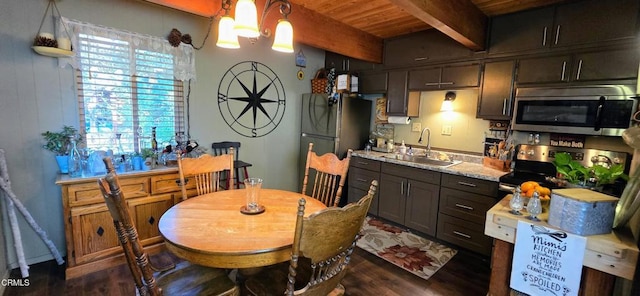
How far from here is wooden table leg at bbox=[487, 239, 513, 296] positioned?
1577mm

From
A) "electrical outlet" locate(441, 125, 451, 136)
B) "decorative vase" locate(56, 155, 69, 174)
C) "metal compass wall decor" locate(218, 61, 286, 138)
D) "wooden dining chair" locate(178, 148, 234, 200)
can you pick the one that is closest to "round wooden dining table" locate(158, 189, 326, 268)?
"wooden dining chair" locate(178, 148, 234, 200)

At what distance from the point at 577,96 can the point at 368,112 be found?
223 cm

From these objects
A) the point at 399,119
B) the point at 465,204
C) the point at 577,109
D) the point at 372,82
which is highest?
the point at 372,82

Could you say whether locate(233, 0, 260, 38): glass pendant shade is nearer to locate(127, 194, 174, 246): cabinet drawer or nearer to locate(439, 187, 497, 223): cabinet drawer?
locate(127, 194, 174, 246): cabinet drawer

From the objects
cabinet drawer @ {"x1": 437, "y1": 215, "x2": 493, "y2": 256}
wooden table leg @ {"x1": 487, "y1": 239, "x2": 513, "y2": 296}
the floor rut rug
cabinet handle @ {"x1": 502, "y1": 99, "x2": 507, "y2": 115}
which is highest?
cabinet handle @ {"x1": 502, "y1": 99, "x2": 507, "y2": 115}

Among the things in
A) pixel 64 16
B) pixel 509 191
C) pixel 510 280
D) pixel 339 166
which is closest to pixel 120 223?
pixel 339 166

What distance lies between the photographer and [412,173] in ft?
10.0

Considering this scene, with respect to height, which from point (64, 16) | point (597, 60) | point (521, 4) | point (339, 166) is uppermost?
point (521, 4)

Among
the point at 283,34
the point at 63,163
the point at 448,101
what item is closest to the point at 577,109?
the point at 448,101

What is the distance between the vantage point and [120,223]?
1162 millimetres

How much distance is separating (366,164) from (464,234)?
1316mm

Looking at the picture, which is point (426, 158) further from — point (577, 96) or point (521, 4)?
point (521, 4)

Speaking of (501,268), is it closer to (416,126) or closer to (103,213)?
(416,126)

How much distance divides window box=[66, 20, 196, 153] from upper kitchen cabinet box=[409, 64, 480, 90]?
266cm
